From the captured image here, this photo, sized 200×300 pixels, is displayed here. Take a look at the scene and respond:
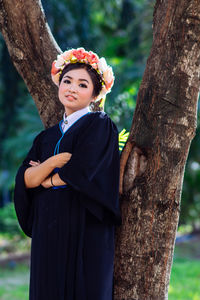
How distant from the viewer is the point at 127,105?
6539 millimetres

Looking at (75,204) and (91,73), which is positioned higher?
(91,73)

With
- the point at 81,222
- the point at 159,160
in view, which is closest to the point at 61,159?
the point at 81,222

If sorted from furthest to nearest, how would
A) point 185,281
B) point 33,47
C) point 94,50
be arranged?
point 94,50, point 185,281, point 33,47

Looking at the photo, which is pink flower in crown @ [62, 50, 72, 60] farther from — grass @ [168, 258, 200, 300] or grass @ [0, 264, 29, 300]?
grass @ [0, 264, 29, 300]

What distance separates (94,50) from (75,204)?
8.80 m

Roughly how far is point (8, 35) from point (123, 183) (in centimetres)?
117

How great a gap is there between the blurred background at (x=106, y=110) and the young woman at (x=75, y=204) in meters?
3.64

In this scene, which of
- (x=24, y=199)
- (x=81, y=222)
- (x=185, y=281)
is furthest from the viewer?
(x=185, y=281)

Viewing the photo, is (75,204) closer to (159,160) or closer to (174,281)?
(159,160)

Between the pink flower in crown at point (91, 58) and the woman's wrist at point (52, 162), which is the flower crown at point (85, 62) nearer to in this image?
the pink flower in crown at point (91, 58)

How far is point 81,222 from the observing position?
2164 mm

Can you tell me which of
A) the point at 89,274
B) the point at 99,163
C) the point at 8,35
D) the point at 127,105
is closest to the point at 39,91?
the point at 8,35

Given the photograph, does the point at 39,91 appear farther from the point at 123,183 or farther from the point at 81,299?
the point at 81,299

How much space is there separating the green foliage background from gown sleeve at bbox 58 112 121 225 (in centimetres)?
498
